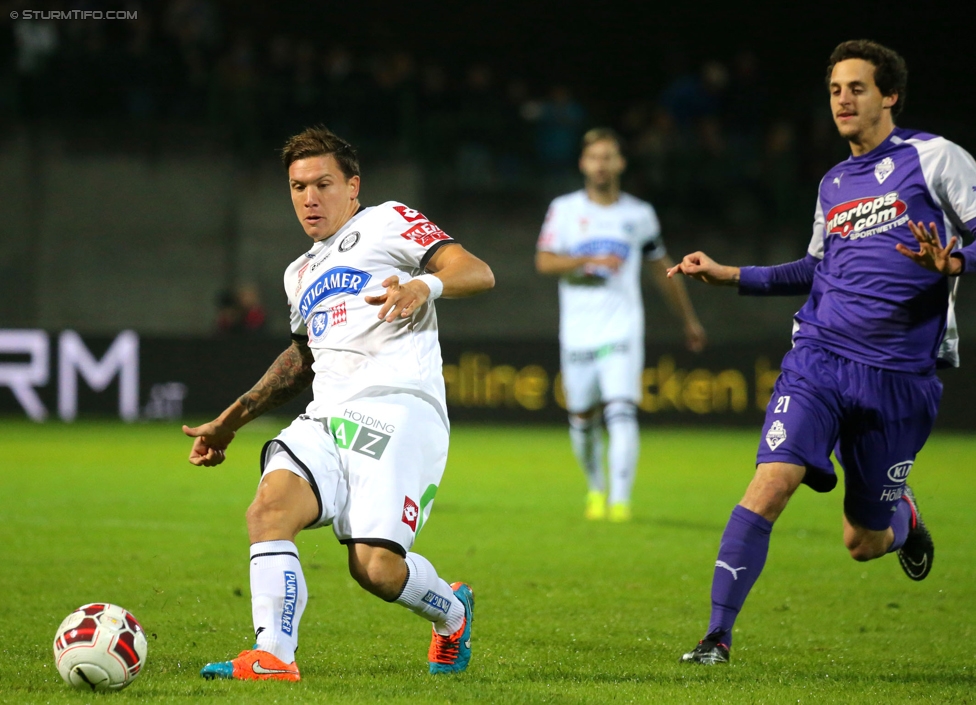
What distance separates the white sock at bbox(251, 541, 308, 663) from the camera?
418 centimetres

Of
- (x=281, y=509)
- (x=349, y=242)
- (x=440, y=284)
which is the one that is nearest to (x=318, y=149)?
(x=349, y=242)

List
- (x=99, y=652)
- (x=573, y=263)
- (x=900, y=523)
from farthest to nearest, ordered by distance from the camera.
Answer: (x=573, y=263) → (x=900, y=523) → (x=99, y=652)

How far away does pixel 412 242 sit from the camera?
4781 millimetres

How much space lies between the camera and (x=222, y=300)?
19.2 m

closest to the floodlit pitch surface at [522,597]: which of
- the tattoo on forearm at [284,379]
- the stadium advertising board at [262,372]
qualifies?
the tattoo on forearm at [284,379]

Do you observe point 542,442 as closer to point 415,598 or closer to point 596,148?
point 596,148

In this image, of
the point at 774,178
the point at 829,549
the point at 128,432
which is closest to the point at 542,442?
the point at 128,432

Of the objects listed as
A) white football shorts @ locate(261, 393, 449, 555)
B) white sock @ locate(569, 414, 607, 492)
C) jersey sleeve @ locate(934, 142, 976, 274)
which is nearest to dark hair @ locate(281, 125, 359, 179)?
white football shorts @ locate(261, 393, 449, 555)

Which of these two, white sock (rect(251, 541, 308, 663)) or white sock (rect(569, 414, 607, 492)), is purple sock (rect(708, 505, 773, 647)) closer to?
white sock (rect(251, 541, 308, 663))

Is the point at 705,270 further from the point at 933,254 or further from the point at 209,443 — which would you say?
the point at 209,443

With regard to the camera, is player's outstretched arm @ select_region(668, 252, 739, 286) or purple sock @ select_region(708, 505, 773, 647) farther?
player's outstretched arm @ select_region(668, 252, 739, 286)

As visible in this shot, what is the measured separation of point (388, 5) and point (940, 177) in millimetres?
19232

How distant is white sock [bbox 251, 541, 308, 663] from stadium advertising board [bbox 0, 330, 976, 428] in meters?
13.7

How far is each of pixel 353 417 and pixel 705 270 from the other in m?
1.58
